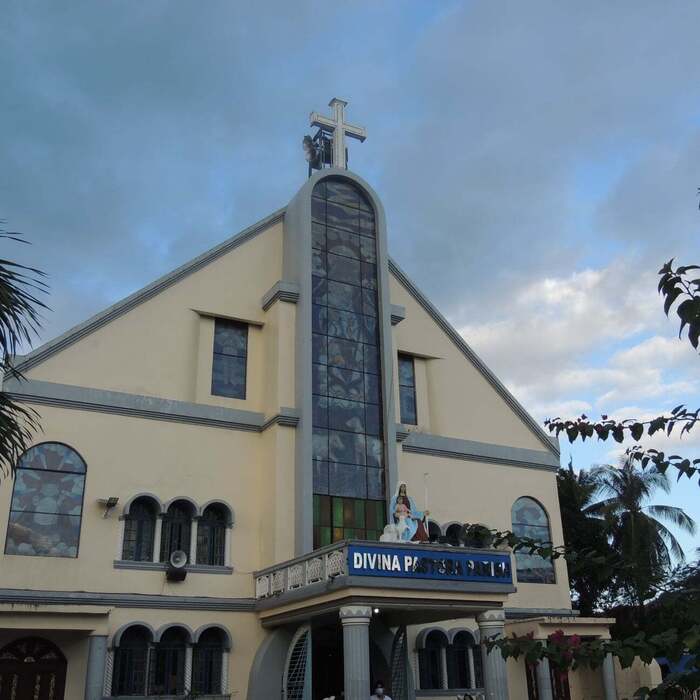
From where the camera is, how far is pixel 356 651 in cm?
1695

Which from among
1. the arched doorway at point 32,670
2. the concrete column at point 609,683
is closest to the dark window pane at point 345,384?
the arched doorway at point 32,670

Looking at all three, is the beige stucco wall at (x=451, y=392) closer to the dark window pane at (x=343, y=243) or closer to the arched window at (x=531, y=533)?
the arched window at (x=531, y=533)

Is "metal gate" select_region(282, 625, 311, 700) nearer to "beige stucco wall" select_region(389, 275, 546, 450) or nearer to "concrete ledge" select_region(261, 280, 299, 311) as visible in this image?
"beige stucco wall" select_region(389, 275, 546, 450)

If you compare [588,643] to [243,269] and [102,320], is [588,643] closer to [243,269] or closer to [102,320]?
[102,320]

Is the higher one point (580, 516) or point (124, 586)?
point (580, 516)

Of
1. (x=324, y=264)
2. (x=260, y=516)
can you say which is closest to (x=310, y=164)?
(x=324, y=264)

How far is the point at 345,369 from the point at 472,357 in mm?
5580

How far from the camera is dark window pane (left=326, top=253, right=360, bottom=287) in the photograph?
24.4 metres

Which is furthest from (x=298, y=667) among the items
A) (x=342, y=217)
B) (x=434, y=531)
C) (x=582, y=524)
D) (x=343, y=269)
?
(x=582, y=524)

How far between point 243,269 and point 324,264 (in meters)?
2.31

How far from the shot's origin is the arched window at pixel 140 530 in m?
20.1

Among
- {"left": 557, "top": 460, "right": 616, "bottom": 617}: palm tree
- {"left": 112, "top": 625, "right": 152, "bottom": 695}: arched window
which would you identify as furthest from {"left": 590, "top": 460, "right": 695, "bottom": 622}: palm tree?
{"left": 112, "top": 625, "right": 152, "bottom": 695}: arched window

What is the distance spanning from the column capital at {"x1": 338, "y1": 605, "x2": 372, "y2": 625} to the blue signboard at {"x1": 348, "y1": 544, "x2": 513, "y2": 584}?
673 millimetres

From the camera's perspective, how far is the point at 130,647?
19344mm
